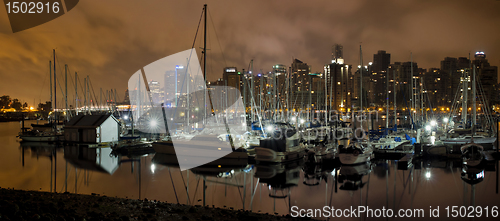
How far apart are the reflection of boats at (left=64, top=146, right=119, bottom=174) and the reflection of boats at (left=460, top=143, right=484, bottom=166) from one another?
24.9m

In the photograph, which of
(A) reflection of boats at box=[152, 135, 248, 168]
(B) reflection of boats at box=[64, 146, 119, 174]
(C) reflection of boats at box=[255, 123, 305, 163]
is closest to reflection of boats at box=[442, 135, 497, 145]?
(C) reflection of boats at box=[255, 123, 305, 163]

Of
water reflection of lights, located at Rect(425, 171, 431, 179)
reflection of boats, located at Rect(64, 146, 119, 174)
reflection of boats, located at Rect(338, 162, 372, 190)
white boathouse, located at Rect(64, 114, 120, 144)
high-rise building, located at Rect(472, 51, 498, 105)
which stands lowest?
water reflection of lights, located at Rect(425, 171, 431, 179)

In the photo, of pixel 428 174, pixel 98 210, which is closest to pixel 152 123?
pixel 98 210

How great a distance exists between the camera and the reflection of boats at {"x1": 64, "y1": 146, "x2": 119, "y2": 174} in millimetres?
20600

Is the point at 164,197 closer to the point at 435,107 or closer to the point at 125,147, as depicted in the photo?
the point at 125,147

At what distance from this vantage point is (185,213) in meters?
9.71

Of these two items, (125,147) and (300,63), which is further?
(300,63)

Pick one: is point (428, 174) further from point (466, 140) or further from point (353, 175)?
point (466, 140)

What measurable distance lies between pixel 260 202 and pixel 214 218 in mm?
4282

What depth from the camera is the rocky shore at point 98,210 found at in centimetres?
824

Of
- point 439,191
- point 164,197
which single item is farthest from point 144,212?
point 439,191

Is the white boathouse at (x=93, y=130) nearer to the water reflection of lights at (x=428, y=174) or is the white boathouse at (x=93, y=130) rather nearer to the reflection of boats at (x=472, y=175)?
the water reflection of lights at (x=428, y=174)

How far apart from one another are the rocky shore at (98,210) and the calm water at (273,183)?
2.42m

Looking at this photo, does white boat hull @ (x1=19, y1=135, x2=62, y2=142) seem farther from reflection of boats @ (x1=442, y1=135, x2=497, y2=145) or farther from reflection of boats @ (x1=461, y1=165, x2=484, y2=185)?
reflection of boats @ (x1=442, y1=135, x2=497, y2=145)
